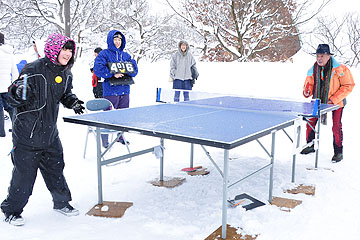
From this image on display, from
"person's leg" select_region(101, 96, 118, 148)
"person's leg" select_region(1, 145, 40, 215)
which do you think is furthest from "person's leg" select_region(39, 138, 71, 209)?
"person's leg" select_region(101, 96, 118, 148)

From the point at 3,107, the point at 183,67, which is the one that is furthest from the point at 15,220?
the point at 183,67

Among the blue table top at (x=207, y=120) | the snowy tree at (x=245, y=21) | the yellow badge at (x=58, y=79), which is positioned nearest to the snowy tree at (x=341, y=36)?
the snowy tree at (x=245, y=21)

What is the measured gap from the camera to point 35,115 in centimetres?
288

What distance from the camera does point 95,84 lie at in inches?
279

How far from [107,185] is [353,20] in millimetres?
16221

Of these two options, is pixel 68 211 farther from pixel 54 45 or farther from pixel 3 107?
pixel 3 107

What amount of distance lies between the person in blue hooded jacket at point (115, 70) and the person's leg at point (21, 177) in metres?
2.35

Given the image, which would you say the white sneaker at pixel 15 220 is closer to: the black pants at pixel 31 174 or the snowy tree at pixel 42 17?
the black pants at pixel 31 174

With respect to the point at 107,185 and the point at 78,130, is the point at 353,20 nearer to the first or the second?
the point at 78,130

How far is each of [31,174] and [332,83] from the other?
400 centimetres

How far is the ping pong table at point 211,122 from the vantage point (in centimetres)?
259

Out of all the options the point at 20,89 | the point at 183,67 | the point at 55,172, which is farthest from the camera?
the point at 183,67

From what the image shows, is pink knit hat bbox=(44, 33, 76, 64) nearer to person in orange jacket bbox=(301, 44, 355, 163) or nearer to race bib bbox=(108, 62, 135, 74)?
race bib bbox=(108, 62, 135, 74)

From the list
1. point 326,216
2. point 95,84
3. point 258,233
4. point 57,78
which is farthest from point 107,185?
point 95,84
